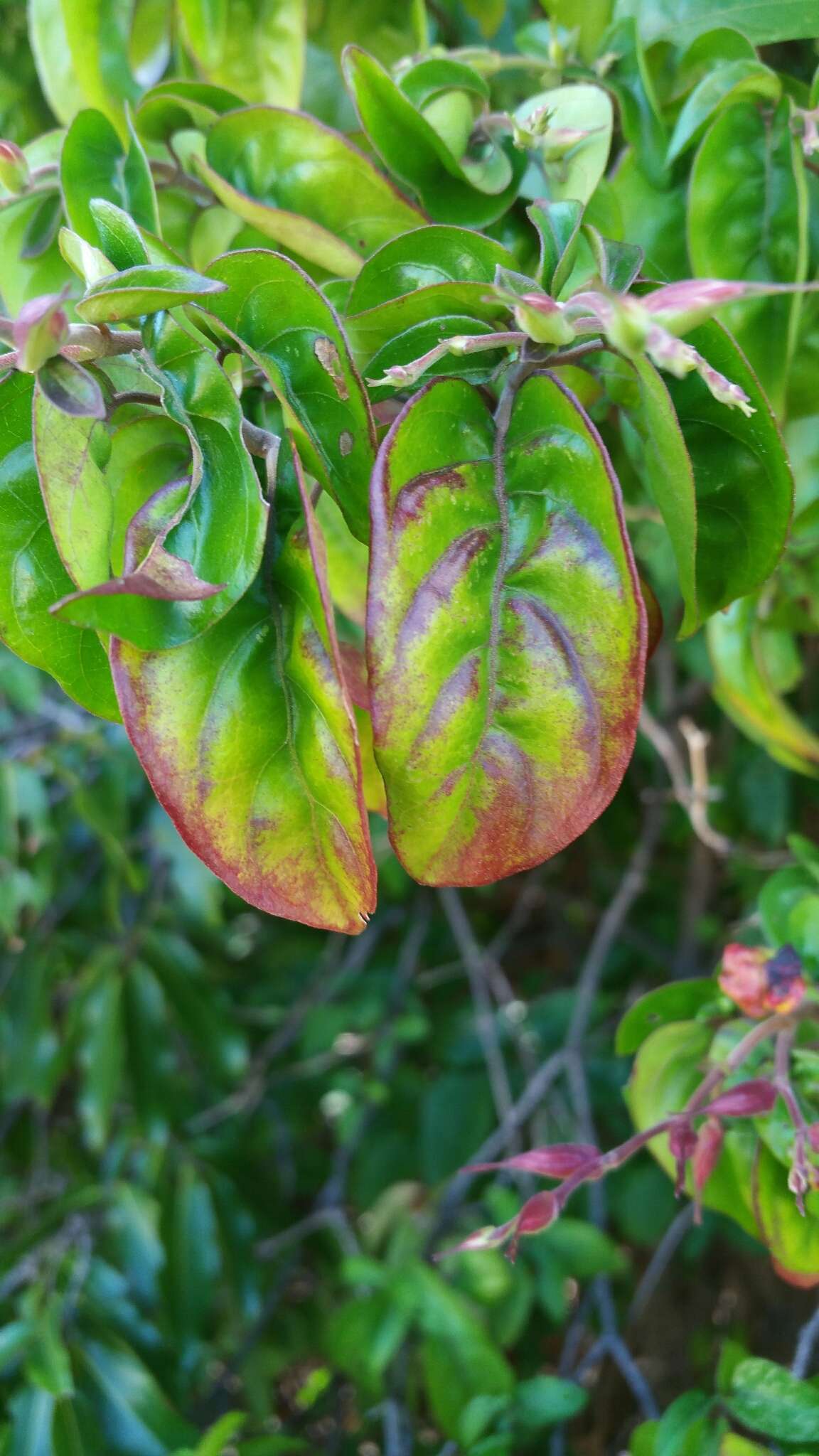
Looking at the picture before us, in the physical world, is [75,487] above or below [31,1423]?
above

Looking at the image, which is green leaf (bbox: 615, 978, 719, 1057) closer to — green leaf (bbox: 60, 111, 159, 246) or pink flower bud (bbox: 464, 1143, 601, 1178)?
pink flower bud (bbox: 464, 1143, 601, 1178)

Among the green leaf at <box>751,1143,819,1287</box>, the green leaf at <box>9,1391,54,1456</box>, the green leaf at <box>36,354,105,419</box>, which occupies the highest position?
the green leaf at <box>36,354,105,419</box>

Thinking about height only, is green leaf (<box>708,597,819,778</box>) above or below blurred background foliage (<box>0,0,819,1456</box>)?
above

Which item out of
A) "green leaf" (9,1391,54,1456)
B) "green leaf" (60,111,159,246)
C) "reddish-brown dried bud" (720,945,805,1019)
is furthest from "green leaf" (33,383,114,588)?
"green leaf" (9,1391,54,1456)

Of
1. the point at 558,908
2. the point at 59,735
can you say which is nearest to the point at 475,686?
the point at 59,735

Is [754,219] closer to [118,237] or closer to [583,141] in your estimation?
[583,141]

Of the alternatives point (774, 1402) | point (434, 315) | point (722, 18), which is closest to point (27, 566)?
point (434, 315)

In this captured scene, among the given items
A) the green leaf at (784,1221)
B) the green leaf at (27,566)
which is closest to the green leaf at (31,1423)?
the green leaf at (784,1221)
